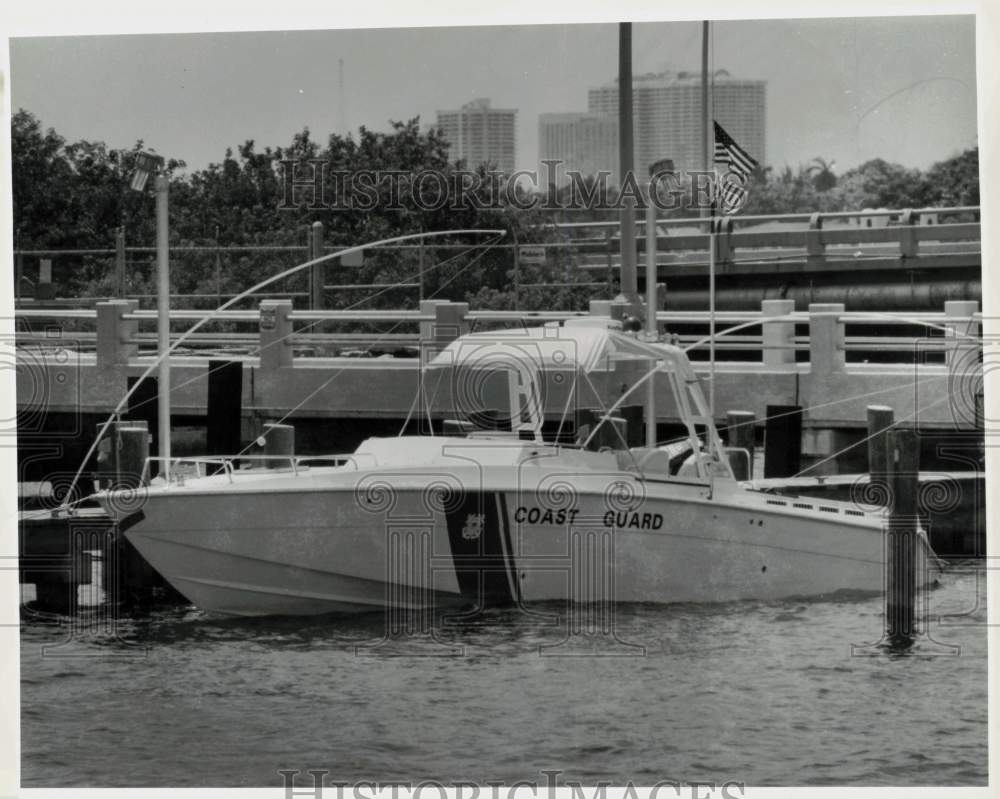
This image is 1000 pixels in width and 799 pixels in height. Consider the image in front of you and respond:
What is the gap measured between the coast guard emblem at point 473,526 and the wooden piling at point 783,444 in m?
2.71

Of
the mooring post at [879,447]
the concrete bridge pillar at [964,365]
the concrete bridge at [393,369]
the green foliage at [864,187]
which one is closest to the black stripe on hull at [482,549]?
the concrete bridge at [393,369]

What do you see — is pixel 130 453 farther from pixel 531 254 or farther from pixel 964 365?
pixel 964 365

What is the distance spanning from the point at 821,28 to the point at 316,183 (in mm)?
2955

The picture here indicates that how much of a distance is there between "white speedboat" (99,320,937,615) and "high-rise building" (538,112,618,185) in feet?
3.03

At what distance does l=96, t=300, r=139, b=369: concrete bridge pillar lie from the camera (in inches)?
458

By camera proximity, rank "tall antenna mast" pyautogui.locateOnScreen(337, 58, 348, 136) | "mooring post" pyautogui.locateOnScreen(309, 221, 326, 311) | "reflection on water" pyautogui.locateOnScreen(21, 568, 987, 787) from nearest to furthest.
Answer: "reflection on water" pyautogui.locateOnScreen(21, 568, 987, 787) → "tall antenna mast" pyautogui.locateOnScreen(337, 58, 348, 136) → "mooring post" pyautogui.locateOnScreen(309, 221, 326, 311)

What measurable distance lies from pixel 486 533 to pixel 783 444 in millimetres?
2817

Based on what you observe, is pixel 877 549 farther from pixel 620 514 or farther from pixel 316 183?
pixel 316 183

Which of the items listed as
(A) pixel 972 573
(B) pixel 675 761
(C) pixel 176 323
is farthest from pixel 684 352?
(C) pixel 176 323

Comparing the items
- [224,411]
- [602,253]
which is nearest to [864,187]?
[602,253]

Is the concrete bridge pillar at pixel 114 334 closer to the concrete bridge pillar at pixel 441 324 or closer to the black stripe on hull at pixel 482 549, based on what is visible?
the concrete bridge pillar at pixel 441 324

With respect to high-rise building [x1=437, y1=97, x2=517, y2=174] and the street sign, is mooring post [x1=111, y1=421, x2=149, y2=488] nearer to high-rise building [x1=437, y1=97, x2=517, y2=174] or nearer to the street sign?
high-rise building [x1=437, y1=97, x2=517, y2=174]

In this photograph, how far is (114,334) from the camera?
38.6 ft

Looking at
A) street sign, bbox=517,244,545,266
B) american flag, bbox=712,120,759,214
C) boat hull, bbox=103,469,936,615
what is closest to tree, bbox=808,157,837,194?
american flag, bbox=712,120,759,214
